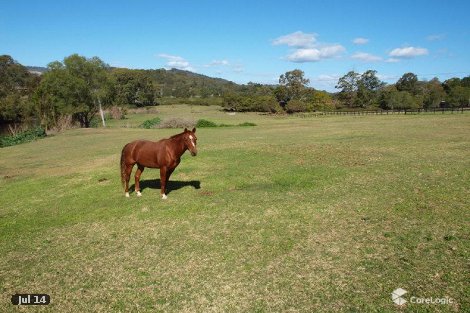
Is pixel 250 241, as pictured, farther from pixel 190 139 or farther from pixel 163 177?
pixel 163 177

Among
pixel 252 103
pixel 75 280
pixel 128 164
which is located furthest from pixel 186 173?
pixel 252 103

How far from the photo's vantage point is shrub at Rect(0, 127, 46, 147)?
4304cm

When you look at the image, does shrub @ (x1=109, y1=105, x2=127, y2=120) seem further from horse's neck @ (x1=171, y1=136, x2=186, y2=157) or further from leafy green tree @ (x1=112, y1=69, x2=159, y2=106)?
horse's neck @ (x1=171, y1=136, x2=186, y2=157)

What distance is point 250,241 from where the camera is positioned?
884 centimetres

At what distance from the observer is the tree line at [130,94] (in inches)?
2479

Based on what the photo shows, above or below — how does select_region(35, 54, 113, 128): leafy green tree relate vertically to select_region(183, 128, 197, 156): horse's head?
above

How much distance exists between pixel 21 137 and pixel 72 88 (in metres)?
19.2

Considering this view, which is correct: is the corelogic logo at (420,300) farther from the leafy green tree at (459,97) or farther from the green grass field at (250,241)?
the leafy green tree at (459,97)

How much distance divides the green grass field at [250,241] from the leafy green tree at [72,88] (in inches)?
1997

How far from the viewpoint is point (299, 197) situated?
40.5 feet

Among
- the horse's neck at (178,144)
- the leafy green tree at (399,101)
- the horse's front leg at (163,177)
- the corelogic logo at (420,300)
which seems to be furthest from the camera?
the leafy green tree at (399,101)
